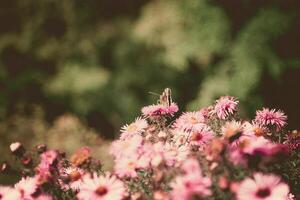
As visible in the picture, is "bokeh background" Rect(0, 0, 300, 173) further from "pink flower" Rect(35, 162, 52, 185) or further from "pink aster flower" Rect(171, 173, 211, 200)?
"pink aster flower" Rect(171, 173, 211, 200)

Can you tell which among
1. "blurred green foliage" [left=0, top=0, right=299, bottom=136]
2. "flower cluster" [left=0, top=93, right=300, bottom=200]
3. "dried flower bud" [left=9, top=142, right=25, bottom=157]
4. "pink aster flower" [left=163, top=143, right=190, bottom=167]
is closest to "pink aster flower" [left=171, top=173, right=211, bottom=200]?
"flower cluster" [left=0, top=93, right=300, bottom=200]

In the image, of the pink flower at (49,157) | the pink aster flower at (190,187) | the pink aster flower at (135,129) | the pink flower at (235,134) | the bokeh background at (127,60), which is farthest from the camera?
the bokeh background at (127,60)

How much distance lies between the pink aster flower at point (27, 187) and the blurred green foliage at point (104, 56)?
2.82 meters

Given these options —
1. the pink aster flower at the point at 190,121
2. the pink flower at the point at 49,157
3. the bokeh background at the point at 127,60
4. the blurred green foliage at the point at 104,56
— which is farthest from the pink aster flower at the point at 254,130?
the blurred green foliage at the point at 104,56

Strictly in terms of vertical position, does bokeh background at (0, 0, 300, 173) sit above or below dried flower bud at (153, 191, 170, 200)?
above

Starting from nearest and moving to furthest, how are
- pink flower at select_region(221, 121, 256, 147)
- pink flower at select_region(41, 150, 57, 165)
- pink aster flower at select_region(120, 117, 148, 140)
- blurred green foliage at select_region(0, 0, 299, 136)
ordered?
pink flower at select_region(221, 121, 256, 147) → pink flower at select_region(41, 150, 57, 165) → pink aster flower at select_region(120, 117, 148, 140) → blurred green foliage at select_region(0, 0, 299, 136)

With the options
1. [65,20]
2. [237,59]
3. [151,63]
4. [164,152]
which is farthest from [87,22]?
[164,152]

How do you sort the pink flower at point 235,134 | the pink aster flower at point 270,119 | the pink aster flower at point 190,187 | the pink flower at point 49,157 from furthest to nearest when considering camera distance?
the pink aster flower at point 270,119 → the pink flower at point 49,157 → the pink flower at point 235,134 → the pink aster flower at point 190,187

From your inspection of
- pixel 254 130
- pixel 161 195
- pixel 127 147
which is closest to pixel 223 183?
pixel 161 195

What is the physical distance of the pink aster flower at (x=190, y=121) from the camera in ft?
5.14

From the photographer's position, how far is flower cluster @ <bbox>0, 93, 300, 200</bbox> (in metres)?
1.19

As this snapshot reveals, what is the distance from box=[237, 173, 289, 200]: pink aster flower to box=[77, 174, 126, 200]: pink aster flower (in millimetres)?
261

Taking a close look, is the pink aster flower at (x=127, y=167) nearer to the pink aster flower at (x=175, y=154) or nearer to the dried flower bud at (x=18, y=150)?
the pink aster flower at (x=175, y=154)

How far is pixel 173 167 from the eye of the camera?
1297mm
